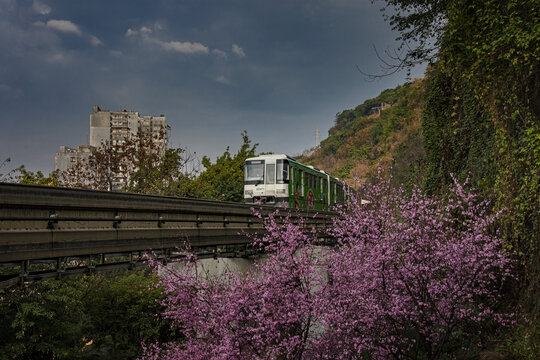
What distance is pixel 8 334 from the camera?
9359mm

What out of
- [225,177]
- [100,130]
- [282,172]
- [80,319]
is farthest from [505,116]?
[100,130]

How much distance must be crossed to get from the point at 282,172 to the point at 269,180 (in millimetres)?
734

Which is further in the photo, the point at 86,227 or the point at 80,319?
the point at 80,319

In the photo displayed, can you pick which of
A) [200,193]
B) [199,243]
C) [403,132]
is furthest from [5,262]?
[403,132]

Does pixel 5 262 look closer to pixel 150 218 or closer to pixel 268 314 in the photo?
pixel 150 218

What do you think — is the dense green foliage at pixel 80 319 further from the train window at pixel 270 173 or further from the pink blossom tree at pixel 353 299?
the train window at pixel 270 173

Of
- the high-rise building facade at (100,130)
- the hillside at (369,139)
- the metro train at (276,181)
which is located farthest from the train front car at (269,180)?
the high-rise building facade at (100,130)

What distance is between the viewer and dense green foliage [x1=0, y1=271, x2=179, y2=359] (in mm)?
9125

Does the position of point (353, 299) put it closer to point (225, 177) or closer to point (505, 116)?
point (505, 116)

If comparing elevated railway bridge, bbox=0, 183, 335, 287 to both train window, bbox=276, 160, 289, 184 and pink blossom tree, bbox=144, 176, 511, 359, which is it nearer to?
pink blossom tree, bbox=144, 176, 511, 359

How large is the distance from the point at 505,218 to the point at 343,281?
3.87m

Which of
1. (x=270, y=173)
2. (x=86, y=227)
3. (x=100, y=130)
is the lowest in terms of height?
(x=86, y=227)

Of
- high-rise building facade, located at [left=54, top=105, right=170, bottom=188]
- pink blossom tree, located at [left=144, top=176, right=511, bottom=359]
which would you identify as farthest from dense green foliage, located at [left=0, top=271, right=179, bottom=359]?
high-rise building facade, located at [left=54, top=105, right=170, bottom=188]

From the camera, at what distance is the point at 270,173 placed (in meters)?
21.9
